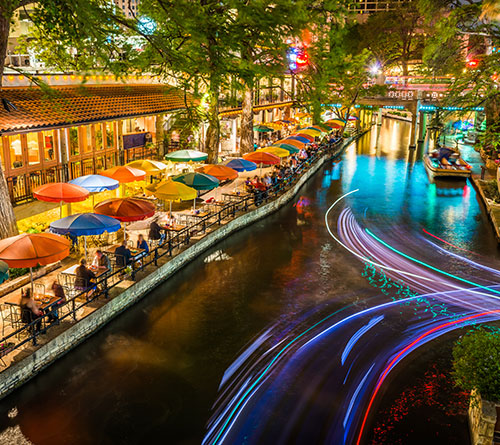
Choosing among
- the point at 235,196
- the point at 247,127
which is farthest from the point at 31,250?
the point at 247,127

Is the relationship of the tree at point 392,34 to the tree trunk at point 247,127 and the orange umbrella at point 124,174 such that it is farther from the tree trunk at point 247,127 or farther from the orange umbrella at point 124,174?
the orange umbrella at point 124,174

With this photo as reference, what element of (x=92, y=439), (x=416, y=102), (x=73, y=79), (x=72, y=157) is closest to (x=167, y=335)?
(x=92, y=439)

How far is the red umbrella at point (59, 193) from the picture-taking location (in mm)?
16219

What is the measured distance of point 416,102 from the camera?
55.0 meters

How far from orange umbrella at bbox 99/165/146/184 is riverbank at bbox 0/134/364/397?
370 cm

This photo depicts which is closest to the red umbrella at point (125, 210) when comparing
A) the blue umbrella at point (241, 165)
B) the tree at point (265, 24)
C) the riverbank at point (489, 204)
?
the tree at point (265, 24)

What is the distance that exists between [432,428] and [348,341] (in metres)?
3.67

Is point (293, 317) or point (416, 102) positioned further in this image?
point (416, 102)

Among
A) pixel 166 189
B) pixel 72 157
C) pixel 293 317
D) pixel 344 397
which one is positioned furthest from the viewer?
pixel 72 157

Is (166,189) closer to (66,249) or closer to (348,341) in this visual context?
(66,249)

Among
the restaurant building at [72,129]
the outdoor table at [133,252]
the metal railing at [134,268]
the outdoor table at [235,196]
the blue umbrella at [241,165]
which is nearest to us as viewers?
the metal railing at [134,268]

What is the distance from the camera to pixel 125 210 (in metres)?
15.9

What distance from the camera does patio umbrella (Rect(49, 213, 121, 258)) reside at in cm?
1405

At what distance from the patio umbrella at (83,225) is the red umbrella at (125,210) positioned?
0.93m
